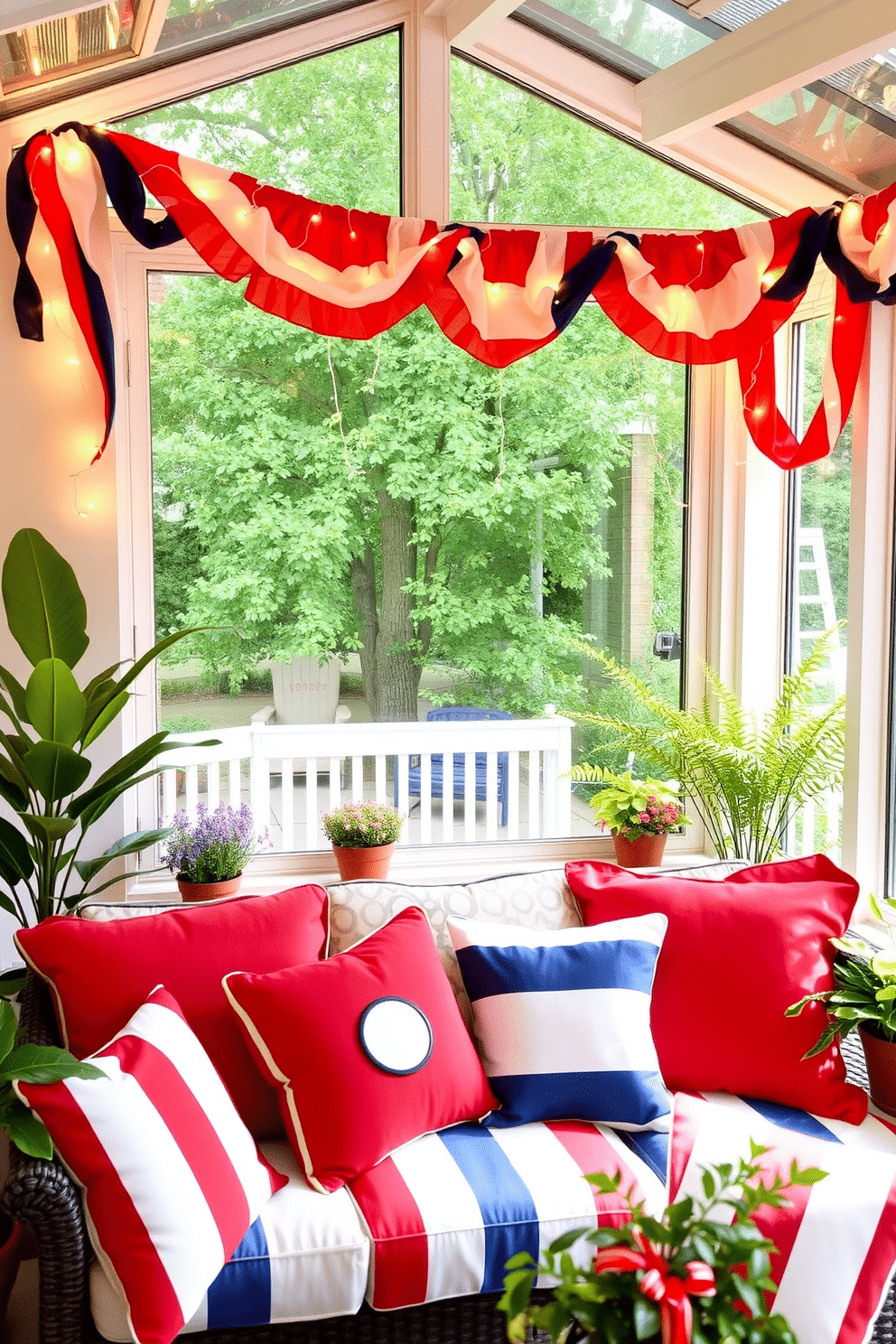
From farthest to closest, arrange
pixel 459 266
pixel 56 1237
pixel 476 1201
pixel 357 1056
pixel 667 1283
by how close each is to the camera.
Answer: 1. pixel 459 266
2. pixel 357 1056
3. pixel 476 1201
4. pixel 56 1237
5. pixel 667 1283

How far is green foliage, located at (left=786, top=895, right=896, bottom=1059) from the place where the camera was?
7.15ft

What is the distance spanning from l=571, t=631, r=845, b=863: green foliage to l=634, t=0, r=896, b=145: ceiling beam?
143 cm

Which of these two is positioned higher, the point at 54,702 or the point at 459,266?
the point at 459,266

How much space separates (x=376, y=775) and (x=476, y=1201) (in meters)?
1.74

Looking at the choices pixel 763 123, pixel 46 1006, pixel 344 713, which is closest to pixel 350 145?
pixel 763 123

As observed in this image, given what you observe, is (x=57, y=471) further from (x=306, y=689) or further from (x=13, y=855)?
(x=13, y=855)

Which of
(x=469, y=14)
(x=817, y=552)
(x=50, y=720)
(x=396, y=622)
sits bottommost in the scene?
(x=50, y=720)

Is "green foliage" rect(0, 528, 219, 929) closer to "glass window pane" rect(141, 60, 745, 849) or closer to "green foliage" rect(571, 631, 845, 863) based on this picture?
"glass window pane" rect(141, 60, 745, 849)

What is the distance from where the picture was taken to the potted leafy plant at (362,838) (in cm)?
321

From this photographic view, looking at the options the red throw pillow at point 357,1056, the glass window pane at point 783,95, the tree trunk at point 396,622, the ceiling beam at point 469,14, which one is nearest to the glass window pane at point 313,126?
the ceiling beam at point 469,14

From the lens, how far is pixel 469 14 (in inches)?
120

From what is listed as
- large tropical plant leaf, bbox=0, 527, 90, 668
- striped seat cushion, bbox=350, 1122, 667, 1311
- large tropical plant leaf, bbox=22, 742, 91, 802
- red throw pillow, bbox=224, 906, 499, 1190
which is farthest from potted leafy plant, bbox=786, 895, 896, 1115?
large tropical plant leaf, bbox=0, 527, 90, 668

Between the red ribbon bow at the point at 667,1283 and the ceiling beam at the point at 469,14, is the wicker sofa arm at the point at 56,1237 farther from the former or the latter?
the ceiling beam at the point at 469,14

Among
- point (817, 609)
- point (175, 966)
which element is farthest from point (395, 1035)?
point (817, 609)
